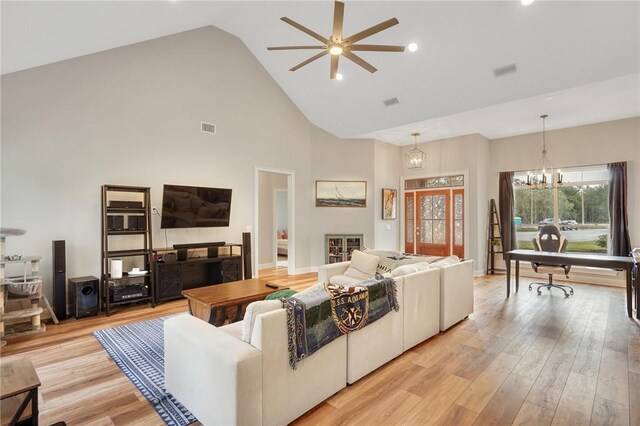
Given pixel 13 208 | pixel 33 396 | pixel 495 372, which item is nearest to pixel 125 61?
pixel 13 208

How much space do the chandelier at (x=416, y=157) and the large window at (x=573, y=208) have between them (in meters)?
2.23

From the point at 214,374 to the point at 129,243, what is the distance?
3942mm

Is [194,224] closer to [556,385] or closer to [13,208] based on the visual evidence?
[13,208]

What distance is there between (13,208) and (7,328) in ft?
4.77

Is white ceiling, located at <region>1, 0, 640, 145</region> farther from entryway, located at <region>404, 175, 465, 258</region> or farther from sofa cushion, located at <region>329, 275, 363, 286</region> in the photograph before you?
sofa cushion, located at <region>329, 275, 363, 286</region>

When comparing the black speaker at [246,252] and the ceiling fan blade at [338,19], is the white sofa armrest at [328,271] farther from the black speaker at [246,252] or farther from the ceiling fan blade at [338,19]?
the ceiling fan blade at [338,19]

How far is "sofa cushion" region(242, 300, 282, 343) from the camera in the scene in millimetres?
2047

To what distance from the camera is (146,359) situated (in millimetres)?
3061

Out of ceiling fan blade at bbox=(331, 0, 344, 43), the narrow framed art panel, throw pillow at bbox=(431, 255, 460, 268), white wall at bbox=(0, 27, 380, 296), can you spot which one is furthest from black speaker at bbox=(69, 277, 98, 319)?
the narrow framed art panel

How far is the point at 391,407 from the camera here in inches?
90.7

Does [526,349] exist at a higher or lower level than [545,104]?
Answer: lower

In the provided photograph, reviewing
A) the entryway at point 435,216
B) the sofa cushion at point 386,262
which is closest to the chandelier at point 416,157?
the entryway at point 435,216

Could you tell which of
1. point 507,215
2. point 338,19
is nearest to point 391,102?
point 338,19

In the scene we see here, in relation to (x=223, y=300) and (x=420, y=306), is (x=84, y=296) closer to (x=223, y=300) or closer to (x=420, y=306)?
(x=223, y=300)
